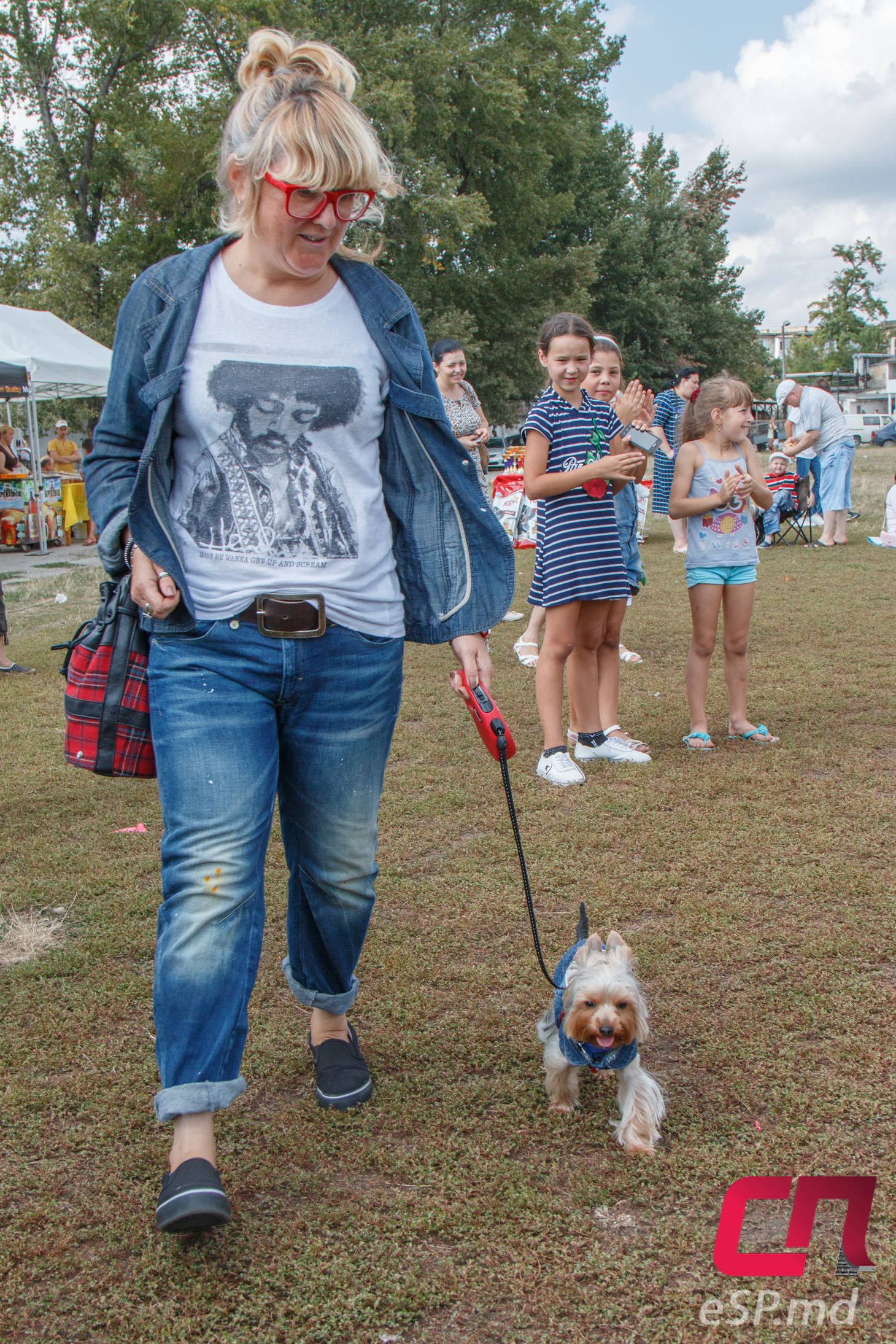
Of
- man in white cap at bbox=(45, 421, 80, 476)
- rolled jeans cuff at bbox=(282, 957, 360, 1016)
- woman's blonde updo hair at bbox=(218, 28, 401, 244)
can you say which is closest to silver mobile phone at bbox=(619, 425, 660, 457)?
woman's blonde updo hair at bbox=(218, 28, 401, 244)

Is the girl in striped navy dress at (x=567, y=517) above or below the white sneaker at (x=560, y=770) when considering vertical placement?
above

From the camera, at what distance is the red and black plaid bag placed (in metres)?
2.42

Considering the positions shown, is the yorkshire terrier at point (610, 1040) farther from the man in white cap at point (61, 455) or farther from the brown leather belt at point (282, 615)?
the man in white cap at point (61, 455)

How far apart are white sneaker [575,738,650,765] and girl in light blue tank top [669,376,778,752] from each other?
38 cm

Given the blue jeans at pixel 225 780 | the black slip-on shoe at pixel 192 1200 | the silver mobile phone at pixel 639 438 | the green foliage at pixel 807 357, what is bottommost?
the black slip-on shoe at pixel 192 1200

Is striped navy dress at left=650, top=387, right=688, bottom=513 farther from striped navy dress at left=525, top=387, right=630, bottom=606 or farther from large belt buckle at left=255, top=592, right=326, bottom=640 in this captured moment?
large belt buckle at left=255, top=592, right=326, bottom=640

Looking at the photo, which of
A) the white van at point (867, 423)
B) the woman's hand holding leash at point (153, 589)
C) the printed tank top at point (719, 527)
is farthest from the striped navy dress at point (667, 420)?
the white van at point (867, 423)

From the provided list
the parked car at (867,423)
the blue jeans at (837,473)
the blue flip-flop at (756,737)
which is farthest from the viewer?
the parked car at (867,423)

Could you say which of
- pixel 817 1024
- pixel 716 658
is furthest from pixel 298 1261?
pixel 716 658

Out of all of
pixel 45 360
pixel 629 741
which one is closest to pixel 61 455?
A: pixel 45 360

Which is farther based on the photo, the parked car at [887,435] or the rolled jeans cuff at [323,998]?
the parked car at [887,435]

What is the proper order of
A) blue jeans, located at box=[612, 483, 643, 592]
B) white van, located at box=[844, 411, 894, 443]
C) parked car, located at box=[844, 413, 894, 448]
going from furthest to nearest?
white van, located at box=[844, 411, 894, 443], parked car, located at box=[844, 413, 894, 448], blue jeans, located at box=[612, 483, 643, 592]

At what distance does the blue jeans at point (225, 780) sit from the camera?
7.31ft

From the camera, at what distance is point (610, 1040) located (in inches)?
102
